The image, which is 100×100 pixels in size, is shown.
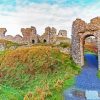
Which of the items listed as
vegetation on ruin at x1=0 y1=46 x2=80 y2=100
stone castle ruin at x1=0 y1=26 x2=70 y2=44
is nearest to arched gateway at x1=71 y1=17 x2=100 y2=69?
vegetation on ruin at x1=0 y1=46 x2=80 y2=100

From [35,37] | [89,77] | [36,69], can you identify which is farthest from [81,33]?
[35,37]

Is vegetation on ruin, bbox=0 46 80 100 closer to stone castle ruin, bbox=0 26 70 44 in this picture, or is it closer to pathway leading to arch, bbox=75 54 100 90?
pathway leading to arch, bbox=75 54 100 90

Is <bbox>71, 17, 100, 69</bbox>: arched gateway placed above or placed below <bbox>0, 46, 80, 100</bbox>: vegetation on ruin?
above

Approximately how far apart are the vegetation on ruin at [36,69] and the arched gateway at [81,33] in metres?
0.88

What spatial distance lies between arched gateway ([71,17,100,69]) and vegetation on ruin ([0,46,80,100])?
0.88 m

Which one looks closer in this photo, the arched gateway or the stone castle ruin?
the arched gateway

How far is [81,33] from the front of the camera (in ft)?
108

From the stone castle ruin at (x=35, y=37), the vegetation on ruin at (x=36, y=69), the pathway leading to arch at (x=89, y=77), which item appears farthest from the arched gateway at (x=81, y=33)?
the stone castle ruin at (x=35, y=37)

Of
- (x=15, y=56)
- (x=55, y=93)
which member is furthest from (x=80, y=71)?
(x=55, y=93)

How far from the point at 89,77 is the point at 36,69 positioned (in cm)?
567

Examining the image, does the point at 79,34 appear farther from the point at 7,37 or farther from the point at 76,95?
the point at 7,37

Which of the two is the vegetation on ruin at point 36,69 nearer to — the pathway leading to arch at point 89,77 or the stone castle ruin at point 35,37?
the pathway leading to arch at point 89,77

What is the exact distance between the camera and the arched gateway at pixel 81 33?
31.9 m

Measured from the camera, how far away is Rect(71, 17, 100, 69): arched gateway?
3186 cm
